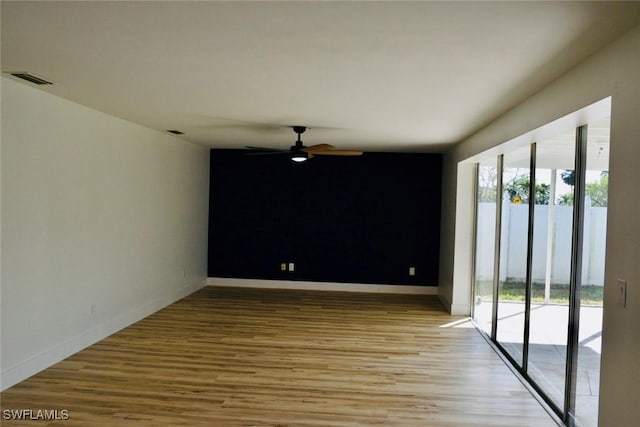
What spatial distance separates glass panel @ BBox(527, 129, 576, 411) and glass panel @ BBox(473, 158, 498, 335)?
1.39 meters

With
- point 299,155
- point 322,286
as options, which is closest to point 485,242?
point 299,155

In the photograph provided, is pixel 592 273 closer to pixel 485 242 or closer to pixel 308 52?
pixel 308 52

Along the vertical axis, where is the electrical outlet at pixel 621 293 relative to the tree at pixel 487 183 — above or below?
below

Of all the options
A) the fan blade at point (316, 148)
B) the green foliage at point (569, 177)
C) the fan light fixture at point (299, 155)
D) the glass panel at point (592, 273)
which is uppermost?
the fan blade at point (316, 148)

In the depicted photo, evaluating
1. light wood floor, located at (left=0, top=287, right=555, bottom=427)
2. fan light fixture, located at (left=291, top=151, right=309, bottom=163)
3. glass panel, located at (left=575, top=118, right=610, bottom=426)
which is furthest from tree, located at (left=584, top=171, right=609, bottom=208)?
fan light fixture, located at (left=291, top=151, right=309, bottom=163)

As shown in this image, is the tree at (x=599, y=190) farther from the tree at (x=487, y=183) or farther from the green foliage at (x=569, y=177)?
the tree at (x=487, y=183)

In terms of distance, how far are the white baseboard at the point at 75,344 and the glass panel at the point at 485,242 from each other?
421 centimetres

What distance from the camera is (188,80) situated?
3.33 m

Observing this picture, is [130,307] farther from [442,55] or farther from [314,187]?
[442,55]

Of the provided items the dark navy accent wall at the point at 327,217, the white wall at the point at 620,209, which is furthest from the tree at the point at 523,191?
the dark navy accent wall at the point at 327,217

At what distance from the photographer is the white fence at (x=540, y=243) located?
9.68ft

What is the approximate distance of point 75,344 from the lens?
4402 mm

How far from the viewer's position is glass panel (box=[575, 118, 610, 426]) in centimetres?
289

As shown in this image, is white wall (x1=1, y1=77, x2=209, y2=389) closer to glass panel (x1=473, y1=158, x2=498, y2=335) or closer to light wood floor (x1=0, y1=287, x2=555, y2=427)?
light wood floor (x1=0, y1=287, x2=555, y2=427)
